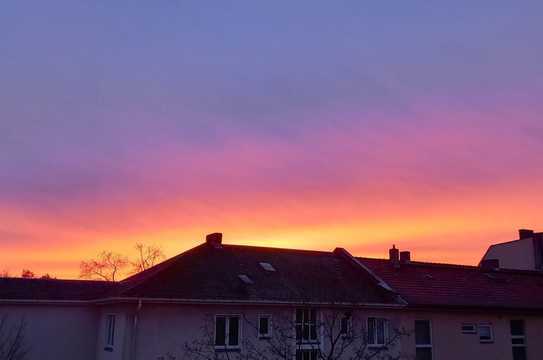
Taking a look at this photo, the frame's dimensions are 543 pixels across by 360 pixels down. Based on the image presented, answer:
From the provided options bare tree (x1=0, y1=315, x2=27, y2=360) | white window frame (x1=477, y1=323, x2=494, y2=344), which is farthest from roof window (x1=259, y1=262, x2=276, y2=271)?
bare tree (x1=0, y1=315, x2=27, y2=360)

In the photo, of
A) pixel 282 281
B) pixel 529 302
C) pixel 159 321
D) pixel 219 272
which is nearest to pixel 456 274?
pixel 529 302

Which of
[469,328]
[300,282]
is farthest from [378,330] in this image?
[469,328]

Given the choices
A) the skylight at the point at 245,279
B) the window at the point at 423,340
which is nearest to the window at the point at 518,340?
the window at the point at 423,340

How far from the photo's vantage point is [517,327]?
25531 millimetres

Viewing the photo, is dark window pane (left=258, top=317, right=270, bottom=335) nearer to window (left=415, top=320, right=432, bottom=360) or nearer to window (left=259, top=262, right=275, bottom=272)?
window (left=259, top=262, right=275, bottom=272)

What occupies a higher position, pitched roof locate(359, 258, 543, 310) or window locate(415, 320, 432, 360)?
pitched roof locate(359, 258, 543, 310)

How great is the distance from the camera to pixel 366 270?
25969mm

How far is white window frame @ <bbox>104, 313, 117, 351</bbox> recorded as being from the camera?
20906 mm

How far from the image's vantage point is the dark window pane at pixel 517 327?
25.3 m

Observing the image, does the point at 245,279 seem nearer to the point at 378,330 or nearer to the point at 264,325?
the point at 264,325

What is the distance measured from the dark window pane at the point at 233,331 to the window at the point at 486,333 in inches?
447

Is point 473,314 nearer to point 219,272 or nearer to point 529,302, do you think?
point 529,302

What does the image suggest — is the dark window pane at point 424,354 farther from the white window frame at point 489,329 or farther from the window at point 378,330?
the white window frame at point 489,329

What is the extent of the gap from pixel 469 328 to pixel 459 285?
8.48 feet
